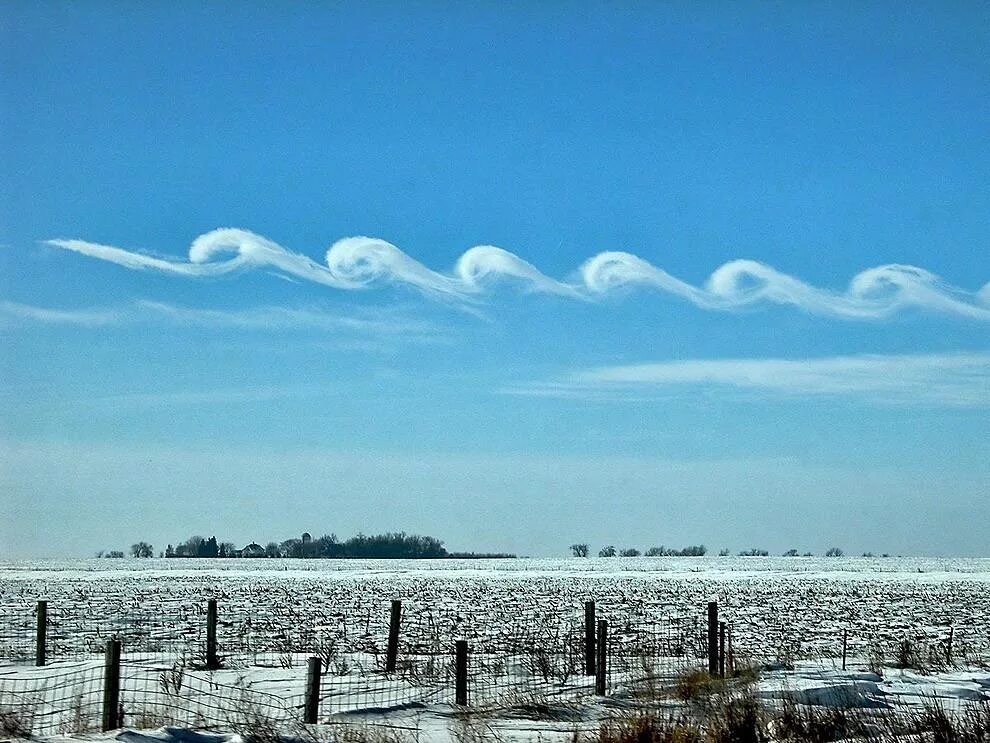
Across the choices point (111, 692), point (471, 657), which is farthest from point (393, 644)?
point (111, 692)

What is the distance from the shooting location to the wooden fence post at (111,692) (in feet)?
41.5

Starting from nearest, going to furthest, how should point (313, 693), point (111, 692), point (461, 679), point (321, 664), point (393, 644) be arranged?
point (111, 692), point (313, 693), point (461, 679), point (321, 664), point (393, 644)

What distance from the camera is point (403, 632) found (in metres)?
27.3

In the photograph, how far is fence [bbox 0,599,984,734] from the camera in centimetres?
1420

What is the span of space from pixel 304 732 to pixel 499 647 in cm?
1135

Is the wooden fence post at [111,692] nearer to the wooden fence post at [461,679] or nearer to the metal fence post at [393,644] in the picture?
the wooden fence post at [461,679]

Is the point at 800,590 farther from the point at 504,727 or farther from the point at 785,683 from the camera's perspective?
the point at 504,727

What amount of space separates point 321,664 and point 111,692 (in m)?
4.80

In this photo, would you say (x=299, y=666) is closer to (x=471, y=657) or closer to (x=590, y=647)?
Result: (x=471, y=657)

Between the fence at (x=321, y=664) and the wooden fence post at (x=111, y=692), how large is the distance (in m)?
0.02

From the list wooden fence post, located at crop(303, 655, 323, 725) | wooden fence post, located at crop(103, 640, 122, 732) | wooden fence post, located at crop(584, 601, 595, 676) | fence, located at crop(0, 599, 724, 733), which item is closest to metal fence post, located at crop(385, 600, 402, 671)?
fence, located at crop(0, 599, 724, 733)

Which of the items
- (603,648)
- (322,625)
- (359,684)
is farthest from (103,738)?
(322,625)

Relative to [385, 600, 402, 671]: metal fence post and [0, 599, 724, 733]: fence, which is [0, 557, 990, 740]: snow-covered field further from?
[385, 600, 402, 671]: metal fence post

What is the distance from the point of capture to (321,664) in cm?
1736
